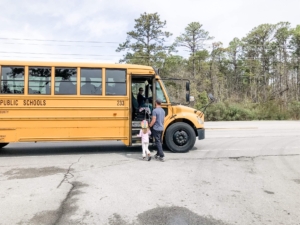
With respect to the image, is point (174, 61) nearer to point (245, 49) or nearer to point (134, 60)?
point (134, 60)

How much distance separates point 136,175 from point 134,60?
29.7 m

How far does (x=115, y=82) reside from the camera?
27.0 ft

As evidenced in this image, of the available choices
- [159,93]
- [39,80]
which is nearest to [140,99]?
[159,93]

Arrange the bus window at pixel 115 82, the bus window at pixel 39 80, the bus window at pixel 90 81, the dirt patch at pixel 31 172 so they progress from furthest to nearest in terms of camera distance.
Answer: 1. the bus window at pixel 115 82
2. the bus window at pixel 90 81
3. the bus window at pixel 39 80
4. the dirt patch at pixel 31 172

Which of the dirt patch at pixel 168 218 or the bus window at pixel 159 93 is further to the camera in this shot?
the bus window at pixel 159 93

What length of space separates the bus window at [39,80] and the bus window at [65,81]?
0.81 ft

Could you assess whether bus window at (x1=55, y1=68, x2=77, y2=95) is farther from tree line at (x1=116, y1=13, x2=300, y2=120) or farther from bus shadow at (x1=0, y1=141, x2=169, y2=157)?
tree line at (x1=116, y1=13, x2=300, y2=120)

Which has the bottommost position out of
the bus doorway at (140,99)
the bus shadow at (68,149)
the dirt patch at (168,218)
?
the dirt patch at (168,218)

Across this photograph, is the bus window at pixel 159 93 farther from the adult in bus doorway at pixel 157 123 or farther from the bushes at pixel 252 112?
the bushes at pixel 252 112

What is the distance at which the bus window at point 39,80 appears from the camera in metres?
7.74

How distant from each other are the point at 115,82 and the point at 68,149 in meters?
2.99

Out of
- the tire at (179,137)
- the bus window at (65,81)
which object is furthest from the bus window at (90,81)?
the tire at (179,137)

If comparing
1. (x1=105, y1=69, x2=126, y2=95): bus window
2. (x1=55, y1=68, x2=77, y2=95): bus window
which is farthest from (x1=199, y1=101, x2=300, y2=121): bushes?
(x1=55, y1=68, x2=77, y2=95): bus window

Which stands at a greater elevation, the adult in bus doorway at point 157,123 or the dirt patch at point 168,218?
the adult in bus doorway at point 157,123
